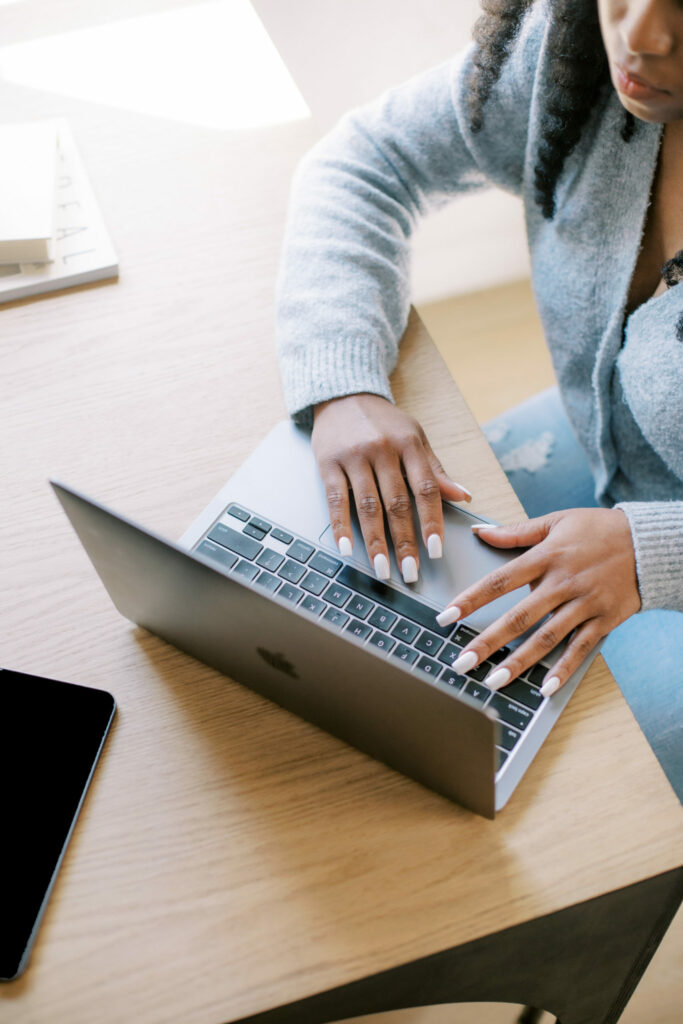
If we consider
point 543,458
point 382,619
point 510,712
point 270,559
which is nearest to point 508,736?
point 510,712

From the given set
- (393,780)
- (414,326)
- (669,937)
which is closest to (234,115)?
(414,326)

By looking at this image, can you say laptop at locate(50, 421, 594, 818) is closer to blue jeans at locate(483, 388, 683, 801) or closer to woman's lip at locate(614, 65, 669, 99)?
blue jeans at locate(483, 388, 683, 801)

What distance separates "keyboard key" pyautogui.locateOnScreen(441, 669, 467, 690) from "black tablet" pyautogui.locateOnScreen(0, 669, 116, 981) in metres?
0.24

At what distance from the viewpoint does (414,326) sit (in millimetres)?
786

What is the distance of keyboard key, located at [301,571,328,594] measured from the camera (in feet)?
1.92

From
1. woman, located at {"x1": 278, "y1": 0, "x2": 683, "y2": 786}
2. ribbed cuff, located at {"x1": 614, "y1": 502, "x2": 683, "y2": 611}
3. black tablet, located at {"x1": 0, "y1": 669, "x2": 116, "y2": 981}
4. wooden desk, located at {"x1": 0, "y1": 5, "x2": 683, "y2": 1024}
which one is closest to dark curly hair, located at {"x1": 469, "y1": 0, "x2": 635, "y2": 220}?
woman, located at {"x1": 278, "y1": 0, "x2": 683, "y2": 786}

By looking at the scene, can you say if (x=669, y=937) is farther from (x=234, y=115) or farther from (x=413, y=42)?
(x=413, y=42)

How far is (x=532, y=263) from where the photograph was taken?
0.85 metres

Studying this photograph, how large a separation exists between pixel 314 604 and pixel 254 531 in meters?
0.08

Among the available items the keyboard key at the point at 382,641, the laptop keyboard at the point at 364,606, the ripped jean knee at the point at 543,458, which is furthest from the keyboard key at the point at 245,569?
the ripped jean knee at the point at 543,458

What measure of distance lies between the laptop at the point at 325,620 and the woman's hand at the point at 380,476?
0.01 m

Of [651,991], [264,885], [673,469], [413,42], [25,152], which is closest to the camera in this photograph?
[264,885]

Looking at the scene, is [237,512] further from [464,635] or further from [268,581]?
[464,635]

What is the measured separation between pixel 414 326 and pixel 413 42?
2.32 feet
